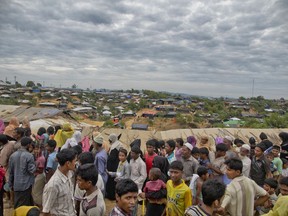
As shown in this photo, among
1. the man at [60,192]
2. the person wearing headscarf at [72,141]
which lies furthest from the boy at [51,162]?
the man at [60,192]

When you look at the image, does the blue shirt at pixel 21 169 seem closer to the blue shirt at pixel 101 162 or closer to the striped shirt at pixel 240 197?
the blue shirt at pixel 101 162

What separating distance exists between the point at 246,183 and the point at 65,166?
2.10 metres

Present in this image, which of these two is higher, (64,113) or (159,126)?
(64,113)

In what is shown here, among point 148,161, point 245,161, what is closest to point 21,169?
point 148,161

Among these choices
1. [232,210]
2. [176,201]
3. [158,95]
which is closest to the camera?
[232,210]

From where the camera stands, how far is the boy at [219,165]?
402 centimetres

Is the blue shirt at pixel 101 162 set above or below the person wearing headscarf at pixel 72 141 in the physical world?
below

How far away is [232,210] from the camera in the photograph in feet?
9.25

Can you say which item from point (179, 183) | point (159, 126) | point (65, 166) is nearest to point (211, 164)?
point (179, 183)

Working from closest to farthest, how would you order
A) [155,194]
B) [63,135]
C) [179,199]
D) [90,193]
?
[90,193]
[179,199]
[155,194]
[63,135]

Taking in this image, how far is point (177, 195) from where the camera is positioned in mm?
3152

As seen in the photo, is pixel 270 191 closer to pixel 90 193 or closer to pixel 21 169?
pixel 90 193

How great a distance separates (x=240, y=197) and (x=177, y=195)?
749 millimetres

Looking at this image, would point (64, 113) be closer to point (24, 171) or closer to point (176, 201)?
point (24, 171)
